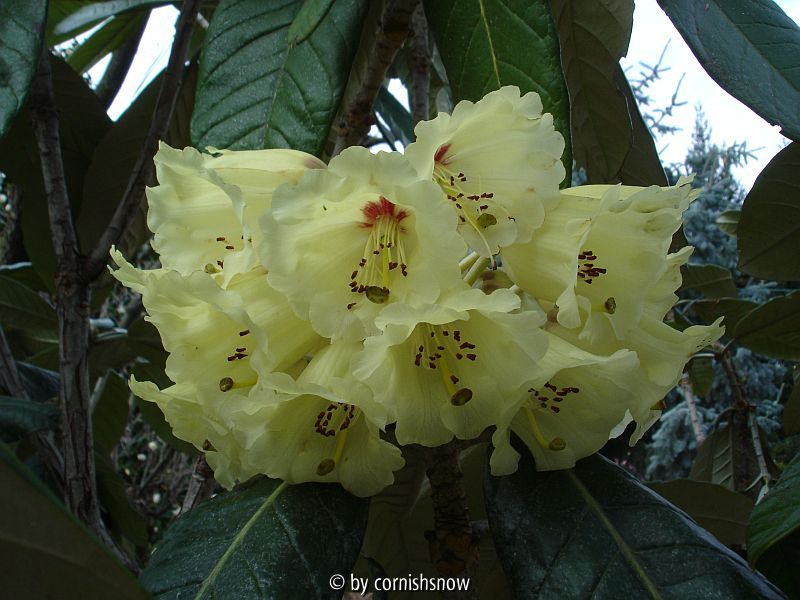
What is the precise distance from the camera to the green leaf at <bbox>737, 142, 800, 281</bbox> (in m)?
1.00

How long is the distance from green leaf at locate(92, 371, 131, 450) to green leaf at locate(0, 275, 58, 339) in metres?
0.22

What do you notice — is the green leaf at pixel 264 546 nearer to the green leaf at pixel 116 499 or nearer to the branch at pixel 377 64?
the branch at pixel 377 64

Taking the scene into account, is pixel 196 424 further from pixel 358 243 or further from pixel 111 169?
pixel 111 169

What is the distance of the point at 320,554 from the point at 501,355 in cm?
25

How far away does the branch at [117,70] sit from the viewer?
5.51 feet

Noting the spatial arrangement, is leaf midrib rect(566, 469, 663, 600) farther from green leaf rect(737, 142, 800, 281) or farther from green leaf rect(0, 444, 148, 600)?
green leaf rect(737, 142, 800, 281)

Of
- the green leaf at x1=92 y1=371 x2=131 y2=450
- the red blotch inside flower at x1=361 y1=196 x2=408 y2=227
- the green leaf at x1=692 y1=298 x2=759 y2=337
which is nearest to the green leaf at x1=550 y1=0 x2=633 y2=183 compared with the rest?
the red blotch inside flower at x1=361 y1=196 x2=408 y2=227

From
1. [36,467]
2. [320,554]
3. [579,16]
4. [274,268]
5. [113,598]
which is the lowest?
[36,467]

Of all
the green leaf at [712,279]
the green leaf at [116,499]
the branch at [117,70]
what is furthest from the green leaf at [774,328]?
the branch at [117,70]

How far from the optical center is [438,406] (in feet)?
2.07

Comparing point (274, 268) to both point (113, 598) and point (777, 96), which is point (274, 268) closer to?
point (113, 598)

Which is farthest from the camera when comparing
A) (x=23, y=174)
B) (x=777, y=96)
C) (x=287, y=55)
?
(x=23, y=174)

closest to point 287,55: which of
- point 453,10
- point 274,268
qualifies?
point 453,10

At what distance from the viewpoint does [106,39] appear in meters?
1.62
